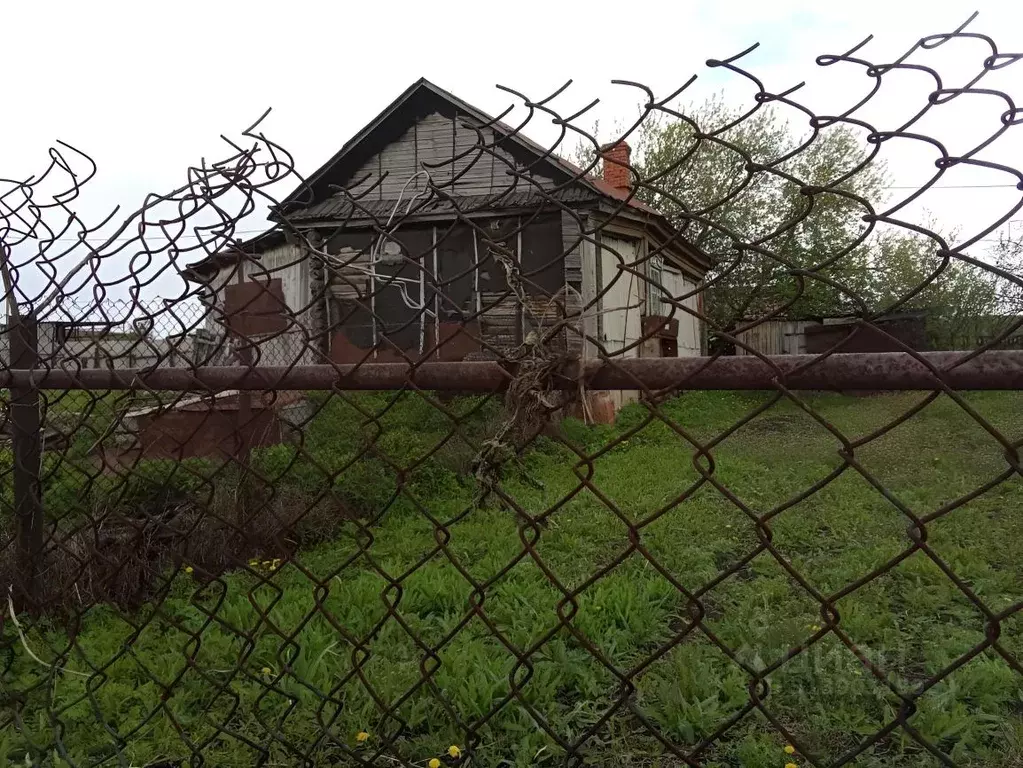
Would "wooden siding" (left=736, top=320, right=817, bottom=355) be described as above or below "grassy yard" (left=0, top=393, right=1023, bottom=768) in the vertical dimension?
above

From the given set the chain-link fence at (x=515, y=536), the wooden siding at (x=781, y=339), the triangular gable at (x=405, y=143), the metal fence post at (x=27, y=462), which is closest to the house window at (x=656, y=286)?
the chain-link fence at (x=515, y=536)

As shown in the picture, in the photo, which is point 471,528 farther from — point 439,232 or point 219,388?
point 439,232

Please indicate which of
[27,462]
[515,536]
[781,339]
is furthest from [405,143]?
[781,339]

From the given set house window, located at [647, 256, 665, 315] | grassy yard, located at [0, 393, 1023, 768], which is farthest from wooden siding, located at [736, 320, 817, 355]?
grassy yard, located at [0, 393, 1023, 768]

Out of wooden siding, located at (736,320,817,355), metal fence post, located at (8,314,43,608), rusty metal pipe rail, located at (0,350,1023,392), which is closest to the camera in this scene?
rusty metal pipe rail, located at (0,350,1023,392)

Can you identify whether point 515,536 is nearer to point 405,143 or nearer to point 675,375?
point 675,375

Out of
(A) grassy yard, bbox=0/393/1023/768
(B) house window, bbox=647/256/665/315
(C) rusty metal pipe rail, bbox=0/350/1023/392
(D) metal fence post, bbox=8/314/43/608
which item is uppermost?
(B) house window, bbox=647/256/665/315

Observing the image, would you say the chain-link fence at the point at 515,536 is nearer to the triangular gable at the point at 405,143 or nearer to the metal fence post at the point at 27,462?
the metal fence post at the point at 27,462

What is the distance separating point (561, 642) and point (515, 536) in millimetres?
1752

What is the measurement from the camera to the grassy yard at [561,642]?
1.63 m

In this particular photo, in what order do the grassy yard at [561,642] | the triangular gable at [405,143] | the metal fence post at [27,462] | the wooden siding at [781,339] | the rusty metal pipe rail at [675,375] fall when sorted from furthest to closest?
the wooden siding at [781,339] < the triangular gable at [405,143] < the metal fence post at [27,462] < the grassy yard at [561,642] < the rusty metal pipe rail at [675,375]

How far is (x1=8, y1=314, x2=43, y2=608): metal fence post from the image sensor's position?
2.17m

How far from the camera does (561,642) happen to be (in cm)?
255

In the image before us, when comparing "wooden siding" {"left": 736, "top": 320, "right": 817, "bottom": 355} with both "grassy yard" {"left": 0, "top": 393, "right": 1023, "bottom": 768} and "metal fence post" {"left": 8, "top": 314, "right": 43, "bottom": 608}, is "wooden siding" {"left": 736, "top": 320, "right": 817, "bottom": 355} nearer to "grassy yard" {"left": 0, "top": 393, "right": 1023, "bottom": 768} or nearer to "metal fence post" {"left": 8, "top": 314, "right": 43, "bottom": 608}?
"grassy yard" {"left": 0, "top": 393, "right": 1023, "bottom": 768}
